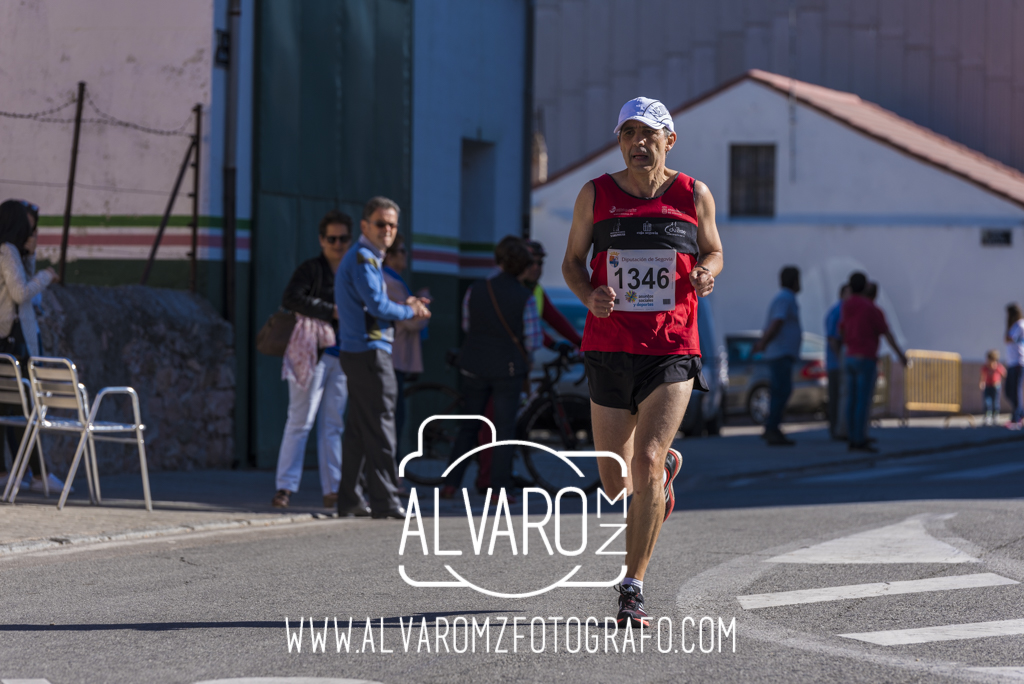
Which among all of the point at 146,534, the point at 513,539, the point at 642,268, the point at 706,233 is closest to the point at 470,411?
the point at 513,539

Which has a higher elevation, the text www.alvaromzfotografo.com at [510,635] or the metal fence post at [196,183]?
the metal fence post at [196,183]

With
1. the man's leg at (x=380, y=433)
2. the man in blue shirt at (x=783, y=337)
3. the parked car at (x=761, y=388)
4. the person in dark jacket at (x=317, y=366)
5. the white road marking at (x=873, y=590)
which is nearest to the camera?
the white road marking at (x=873, y=590)

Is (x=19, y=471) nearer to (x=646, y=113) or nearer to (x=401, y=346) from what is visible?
(x=401, y=346)

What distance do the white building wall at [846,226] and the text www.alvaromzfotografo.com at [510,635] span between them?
88.2 feet

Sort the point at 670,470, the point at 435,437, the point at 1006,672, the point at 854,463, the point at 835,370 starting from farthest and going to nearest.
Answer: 1. the point at 835,370
2. the point at 854,463
3. the point at 435,437
4. the point at 670,470
5. the point at 1006,672

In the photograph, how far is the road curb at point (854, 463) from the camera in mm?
13617

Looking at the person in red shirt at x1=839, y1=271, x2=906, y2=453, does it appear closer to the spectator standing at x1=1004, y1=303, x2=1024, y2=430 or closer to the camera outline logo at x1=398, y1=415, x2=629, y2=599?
the camera outline logo at x1=398, y1=415, x2=629, y2=599

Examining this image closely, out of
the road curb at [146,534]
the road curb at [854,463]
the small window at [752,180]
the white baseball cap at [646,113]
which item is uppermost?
the small window at [752,180]

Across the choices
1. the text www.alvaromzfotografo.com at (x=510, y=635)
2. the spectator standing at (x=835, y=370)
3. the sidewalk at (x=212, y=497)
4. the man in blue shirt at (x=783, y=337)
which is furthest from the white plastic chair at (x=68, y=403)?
the spectator standing at (x=835, y=370)

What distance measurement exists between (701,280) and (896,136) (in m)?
→ 28.8

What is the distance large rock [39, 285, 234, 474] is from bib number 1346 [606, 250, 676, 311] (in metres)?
6.59

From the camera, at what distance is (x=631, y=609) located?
5.76 m

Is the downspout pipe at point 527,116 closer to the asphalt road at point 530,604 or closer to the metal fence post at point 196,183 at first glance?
the metal fence post at point 196,183

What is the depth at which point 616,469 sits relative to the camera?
19.9 feet
